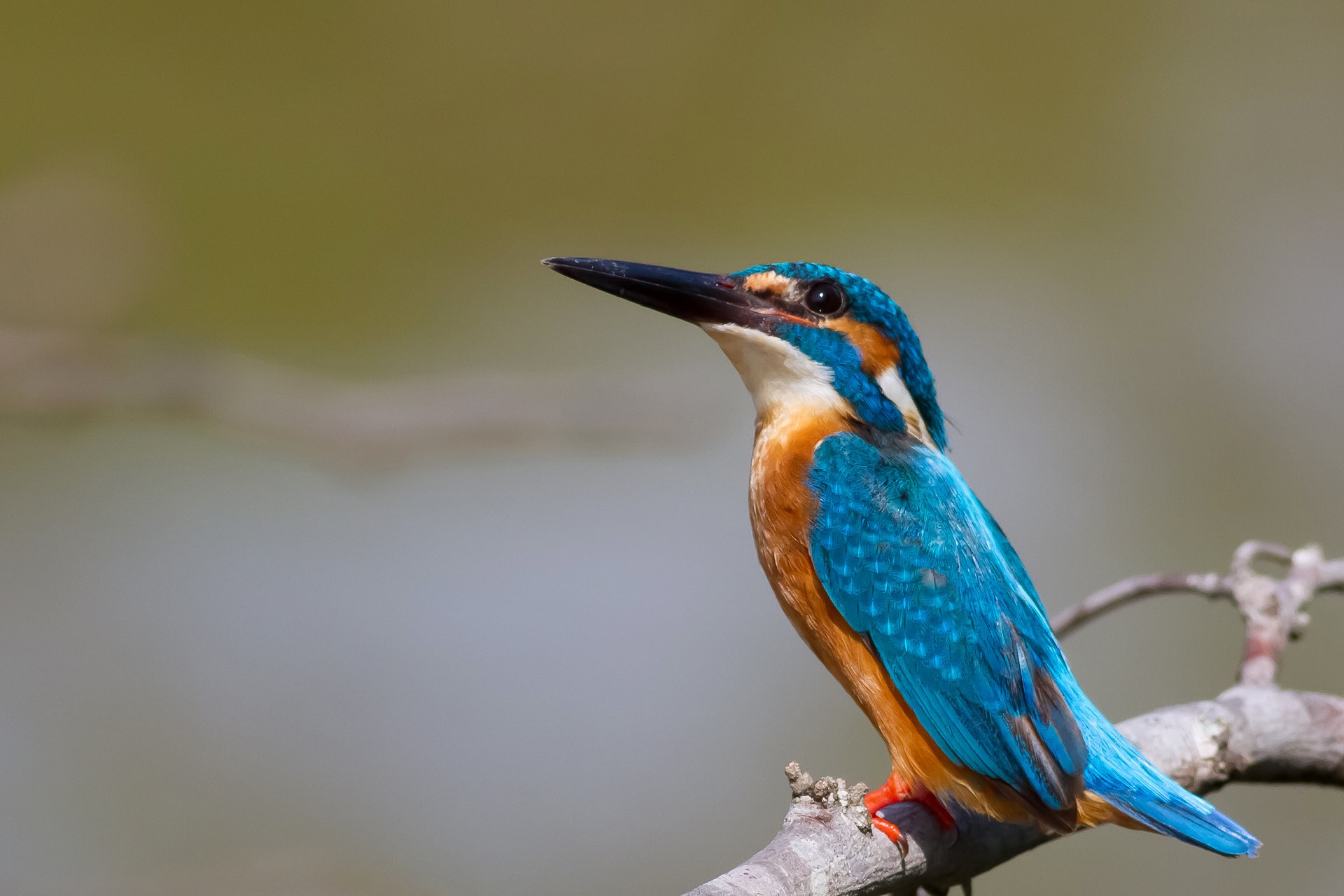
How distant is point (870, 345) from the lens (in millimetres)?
2174

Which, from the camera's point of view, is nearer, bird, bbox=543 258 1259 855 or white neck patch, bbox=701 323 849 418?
bird, bbox=543 258 1259 855

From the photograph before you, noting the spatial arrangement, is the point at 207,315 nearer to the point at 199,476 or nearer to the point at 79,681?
the point at 199,476

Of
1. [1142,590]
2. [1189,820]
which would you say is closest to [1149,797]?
[1189,820]

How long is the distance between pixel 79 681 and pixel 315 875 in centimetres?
316

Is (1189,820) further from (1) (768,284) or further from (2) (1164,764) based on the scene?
(1) (768,284)

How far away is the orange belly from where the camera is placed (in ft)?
5.88

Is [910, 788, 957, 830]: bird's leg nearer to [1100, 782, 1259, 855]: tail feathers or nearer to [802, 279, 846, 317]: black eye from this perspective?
[1100, 782, 1259, 855]: tail feathers

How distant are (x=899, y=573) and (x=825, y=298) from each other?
0.53 m

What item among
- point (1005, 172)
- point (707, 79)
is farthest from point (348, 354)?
point (1005, 172)

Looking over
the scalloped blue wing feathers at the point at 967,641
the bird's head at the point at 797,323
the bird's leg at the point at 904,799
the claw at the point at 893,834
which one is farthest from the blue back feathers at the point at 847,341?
the claw at the point at 893,834

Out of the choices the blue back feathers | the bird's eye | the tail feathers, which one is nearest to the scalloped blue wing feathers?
the tail feathers

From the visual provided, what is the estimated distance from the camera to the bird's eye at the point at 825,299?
2143 millimetres

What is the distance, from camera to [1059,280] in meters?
7.29

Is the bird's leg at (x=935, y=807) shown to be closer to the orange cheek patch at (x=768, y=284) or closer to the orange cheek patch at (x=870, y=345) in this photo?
the orange cheek patch at (x=870, y=345)
